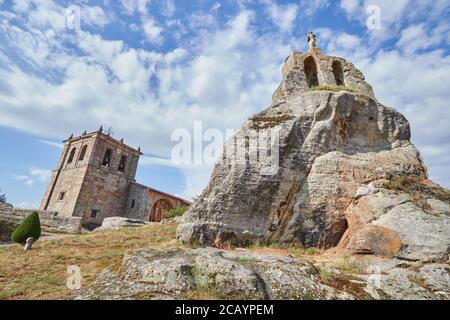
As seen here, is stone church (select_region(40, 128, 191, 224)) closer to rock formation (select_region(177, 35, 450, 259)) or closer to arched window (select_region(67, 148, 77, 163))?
arched window (select_region(67, 148, 77, 163))

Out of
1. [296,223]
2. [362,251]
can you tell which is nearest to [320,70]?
[296,223]

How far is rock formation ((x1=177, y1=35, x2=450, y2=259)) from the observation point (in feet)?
30.8

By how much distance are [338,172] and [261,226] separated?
438 cm

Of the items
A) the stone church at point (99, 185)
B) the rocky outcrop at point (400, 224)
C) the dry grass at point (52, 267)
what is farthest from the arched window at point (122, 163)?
the rocky outcrop at point (400, 224)

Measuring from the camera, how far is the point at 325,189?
11414 mm

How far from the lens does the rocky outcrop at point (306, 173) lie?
1102 centimetres

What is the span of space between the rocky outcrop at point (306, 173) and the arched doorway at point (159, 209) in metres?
27.7

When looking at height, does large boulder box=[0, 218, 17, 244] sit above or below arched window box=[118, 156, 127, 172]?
below

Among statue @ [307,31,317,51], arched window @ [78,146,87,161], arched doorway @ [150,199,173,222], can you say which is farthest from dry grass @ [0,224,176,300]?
arched doorway @ [150,199,173,222]

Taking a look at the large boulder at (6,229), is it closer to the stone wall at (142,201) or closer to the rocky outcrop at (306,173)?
the stone wall at (142,201)

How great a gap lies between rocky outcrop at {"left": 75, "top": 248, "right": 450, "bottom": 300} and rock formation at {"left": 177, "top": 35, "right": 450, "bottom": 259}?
2.02 meters

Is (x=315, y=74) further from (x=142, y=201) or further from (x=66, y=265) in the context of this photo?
(x=142, y=201)

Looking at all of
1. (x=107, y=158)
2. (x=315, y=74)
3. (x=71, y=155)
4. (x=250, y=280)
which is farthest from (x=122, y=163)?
(x=250, y=280)

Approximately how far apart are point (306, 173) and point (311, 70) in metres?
11.2
